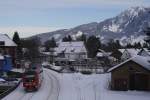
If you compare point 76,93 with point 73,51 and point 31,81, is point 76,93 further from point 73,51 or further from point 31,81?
point 73,51

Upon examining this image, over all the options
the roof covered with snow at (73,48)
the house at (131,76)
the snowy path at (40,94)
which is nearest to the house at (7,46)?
the roof covered with snow at (73,48)

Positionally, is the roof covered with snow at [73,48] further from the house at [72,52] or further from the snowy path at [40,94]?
the snowy path at [40,94]

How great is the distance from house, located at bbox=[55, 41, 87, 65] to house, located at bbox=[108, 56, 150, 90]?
71442mm

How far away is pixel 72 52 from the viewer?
13675cm

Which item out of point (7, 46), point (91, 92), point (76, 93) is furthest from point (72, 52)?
point (76, 93)

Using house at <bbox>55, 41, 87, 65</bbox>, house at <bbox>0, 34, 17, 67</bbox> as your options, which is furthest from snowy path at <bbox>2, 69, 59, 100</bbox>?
house at <bbox>55, 41, 87, 65</bbox>

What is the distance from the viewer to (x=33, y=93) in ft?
178

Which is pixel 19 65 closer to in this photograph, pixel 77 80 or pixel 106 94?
pixel 77 80

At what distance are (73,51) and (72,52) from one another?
51 centimetres

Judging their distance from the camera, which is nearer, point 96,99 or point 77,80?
point 96,99

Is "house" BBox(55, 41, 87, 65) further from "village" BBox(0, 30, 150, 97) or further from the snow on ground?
the snow on ground

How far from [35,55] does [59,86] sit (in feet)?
254

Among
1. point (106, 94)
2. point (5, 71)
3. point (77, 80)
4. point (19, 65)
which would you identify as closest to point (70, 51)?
point (19, 65)

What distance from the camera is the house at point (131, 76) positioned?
6012cm
